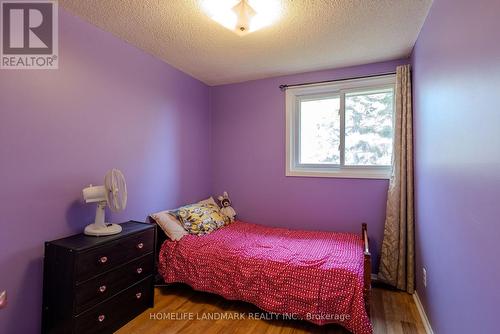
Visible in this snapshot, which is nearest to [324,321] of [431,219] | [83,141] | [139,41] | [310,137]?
[431,219]

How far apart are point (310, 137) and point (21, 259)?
9.62 ft

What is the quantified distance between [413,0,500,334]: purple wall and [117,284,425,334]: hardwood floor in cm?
28

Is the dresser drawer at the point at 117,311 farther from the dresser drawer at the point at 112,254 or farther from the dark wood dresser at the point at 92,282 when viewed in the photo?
the dresser drawer at the point at 112,254

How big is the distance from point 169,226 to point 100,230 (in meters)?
0.77

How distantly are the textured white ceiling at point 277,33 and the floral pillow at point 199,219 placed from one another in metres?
1.66

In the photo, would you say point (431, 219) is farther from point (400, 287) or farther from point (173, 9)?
point (173, 9)

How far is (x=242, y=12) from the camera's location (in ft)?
5.90

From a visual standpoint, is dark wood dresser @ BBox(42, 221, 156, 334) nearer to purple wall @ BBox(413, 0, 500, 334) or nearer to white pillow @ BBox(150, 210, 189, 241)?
white pillow @ BBox(150, 210, 189, 241)

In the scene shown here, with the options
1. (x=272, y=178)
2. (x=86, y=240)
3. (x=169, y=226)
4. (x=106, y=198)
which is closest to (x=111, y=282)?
(x=86, y=240)

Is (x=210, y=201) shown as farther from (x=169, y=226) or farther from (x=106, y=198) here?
(x=106, y=198)

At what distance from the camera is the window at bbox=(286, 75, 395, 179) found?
286 cm

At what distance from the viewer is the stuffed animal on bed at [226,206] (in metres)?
3.37

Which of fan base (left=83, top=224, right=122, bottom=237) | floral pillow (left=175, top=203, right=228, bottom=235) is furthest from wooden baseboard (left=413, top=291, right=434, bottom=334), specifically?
fan base (left=83, top=224, right=122, bottom=237)

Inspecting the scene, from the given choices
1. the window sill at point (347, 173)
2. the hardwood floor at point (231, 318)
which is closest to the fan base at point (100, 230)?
the hardwood floor at point (231, 318)
